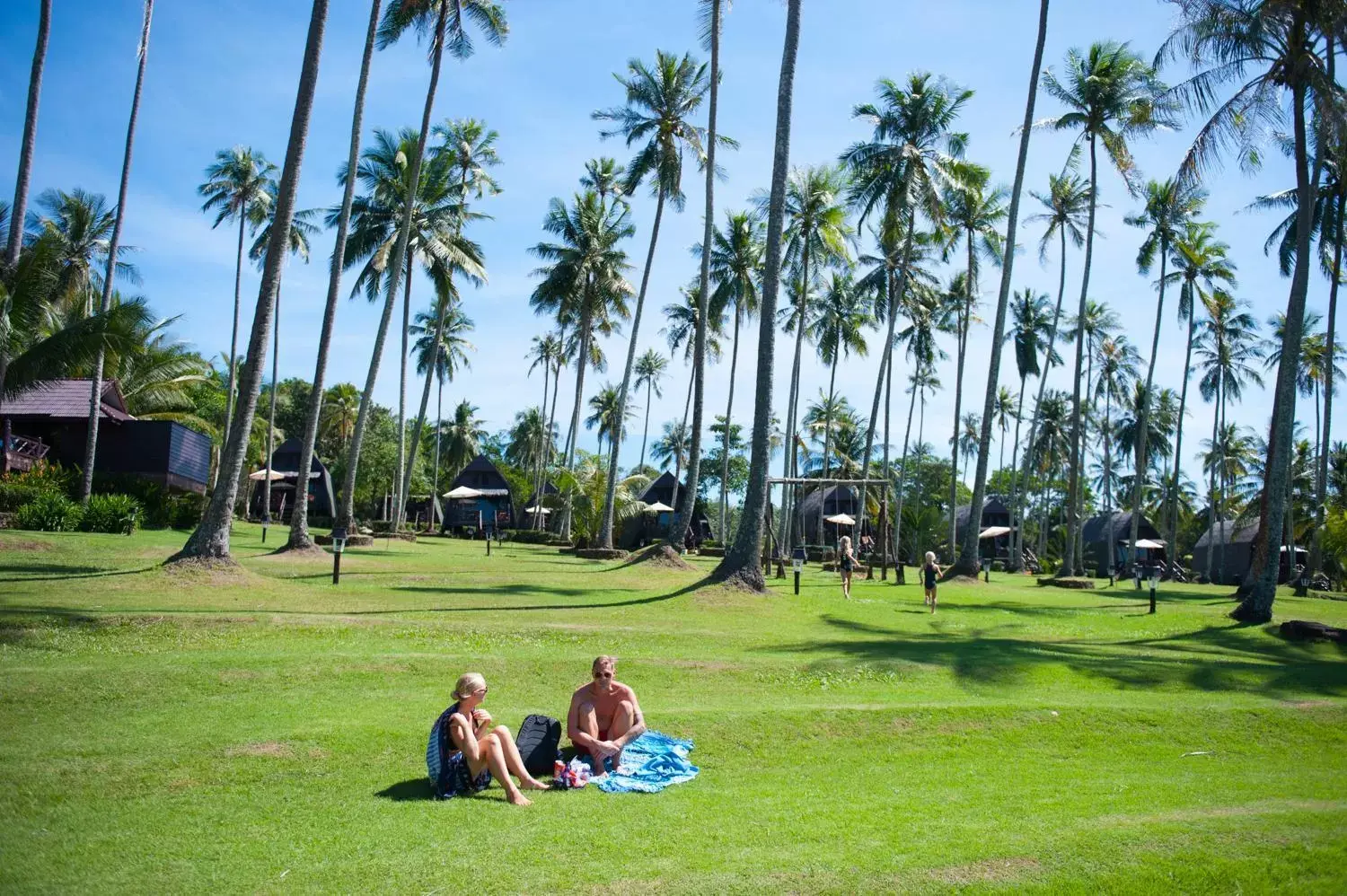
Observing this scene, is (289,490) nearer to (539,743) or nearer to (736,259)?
(736,259)

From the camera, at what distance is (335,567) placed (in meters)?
19.4

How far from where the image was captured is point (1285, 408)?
22.1 metres

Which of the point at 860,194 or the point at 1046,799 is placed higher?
the point at 860,194

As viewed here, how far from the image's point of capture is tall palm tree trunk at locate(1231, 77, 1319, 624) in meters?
21.1

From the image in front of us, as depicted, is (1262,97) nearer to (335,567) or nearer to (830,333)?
(335,567)

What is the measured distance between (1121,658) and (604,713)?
10.8m

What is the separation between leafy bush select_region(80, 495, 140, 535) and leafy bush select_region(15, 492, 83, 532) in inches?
16.9

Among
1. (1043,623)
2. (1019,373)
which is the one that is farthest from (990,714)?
(1019,373)

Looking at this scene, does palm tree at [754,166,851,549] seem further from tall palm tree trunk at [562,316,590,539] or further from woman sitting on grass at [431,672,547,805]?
woman sitting on grass at [431,672,547,805]

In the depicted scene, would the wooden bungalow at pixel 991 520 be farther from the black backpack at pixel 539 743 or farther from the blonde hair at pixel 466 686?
the blonde hair at pixel 466 686

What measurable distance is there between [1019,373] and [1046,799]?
54.0 m

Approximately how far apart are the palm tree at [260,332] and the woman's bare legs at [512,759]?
38.7ft

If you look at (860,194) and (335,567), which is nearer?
(335,567)

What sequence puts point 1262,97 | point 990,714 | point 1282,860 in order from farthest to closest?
point 1262,97, point 990,714, point 1282,860
